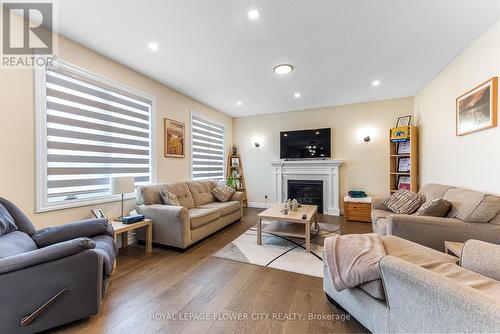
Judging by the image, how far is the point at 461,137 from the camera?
8.97 ft

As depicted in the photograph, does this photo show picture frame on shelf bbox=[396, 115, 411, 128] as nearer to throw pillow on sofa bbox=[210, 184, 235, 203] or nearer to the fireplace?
the fireplace

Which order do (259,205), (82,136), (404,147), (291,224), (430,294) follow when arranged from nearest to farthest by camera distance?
(430,294), (82,136), (291,224), (404,147), (259,205)

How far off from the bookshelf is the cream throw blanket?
435cm

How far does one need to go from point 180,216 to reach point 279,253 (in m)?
1.42

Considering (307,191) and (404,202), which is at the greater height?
(404,202)

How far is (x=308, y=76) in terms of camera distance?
338 centimetres

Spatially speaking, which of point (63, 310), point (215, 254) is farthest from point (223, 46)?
point (63, 310)

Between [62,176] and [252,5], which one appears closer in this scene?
[252,5]

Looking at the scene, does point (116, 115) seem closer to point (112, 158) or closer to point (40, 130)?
point (112, 158)

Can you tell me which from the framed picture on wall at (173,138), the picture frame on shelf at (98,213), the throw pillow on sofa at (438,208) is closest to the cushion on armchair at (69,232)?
the picture frame on shelf at (98,213)

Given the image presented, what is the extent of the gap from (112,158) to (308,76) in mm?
3257

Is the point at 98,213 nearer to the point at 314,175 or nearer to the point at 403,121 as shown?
the point at 314,175

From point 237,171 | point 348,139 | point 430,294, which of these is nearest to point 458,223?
point 430,294

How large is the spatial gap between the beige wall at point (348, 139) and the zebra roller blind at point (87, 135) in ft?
10.5
